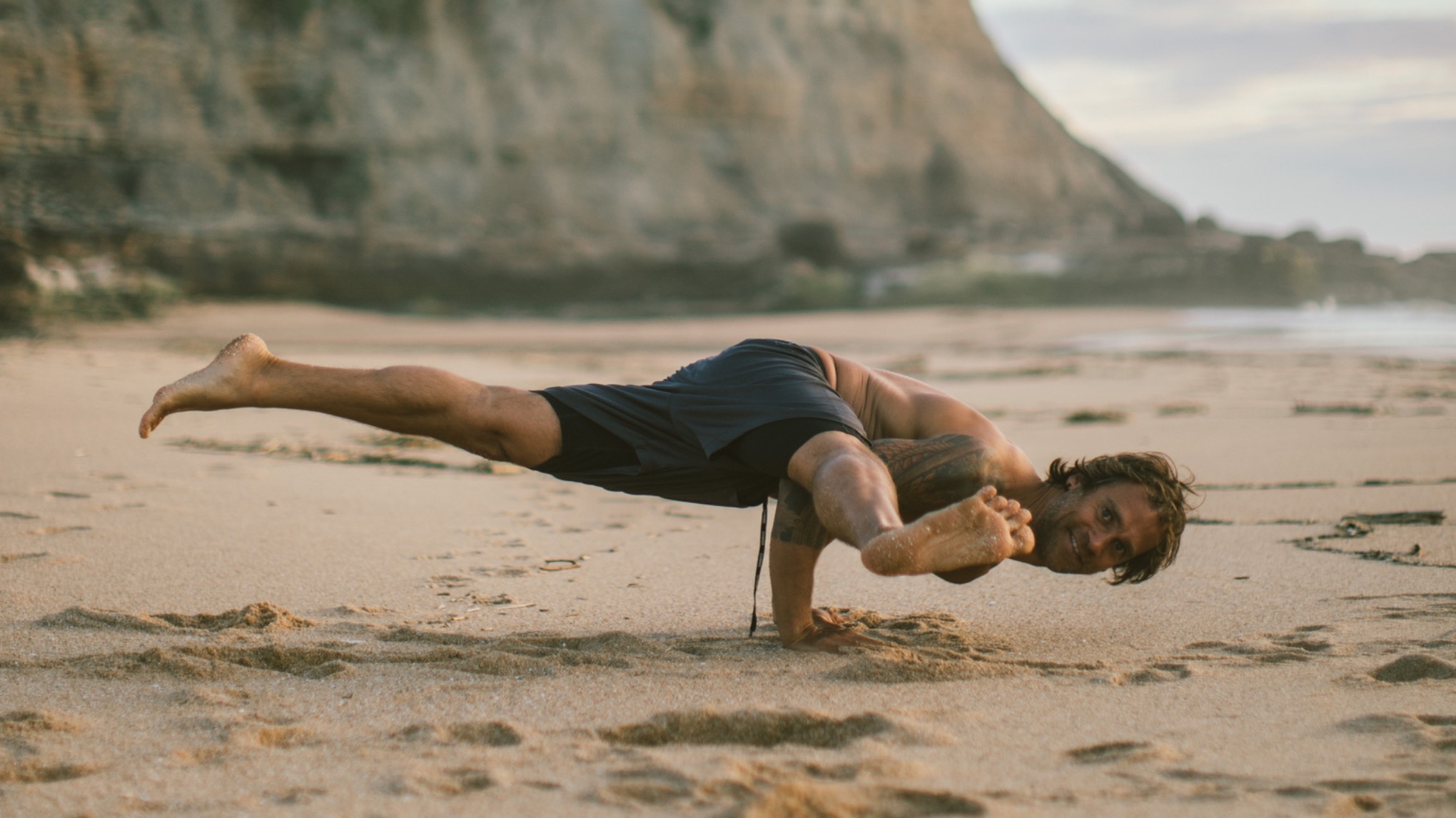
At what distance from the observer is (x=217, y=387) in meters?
2.68

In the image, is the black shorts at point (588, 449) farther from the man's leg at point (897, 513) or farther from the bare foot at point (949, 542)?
the bare foot at point (949, 542)

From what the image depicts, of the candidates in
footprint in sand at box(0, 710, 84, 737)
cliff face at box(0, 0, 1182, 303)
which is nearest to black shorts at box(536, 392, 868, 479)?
footprint in sand at box(0, 710, 84, 737)

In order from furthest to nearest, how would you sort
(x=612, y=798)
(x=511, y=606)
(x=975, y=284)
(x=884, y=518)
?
(x=975, y=284), (x=511, y=606), (x=884, y=518), (x=612, y=798)

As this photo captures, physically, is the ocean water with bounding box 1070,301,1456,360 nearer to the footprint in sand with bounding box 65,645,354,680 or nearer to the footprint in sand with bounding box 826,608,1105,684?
the footprint in sand with bounding box 826,608,1105,684

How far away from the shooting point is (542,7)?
78.4ft

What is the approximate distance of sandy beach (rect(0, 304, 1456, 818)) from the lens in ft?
5.51

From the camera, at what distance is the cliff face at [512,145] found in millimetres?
17281

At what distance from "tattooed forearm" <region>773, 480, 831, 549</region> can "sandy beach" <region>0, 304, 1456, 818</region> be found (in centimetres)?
24

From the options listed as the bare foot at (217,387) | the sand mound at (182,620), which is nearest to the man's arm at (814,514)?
the sand mound at (182,620)

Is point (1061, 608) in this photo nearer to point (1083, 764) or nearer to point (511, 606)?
point (1083, 764)

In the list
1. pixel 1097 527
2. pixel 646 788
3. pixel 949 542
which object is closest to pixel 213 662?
pixel 646 788

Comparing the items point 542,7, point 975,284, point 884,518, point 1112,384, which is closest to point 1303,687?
point 884,518

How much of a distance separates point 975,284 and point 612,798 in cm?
1893

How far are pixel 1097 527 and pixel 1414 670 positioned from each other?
0.62 m
